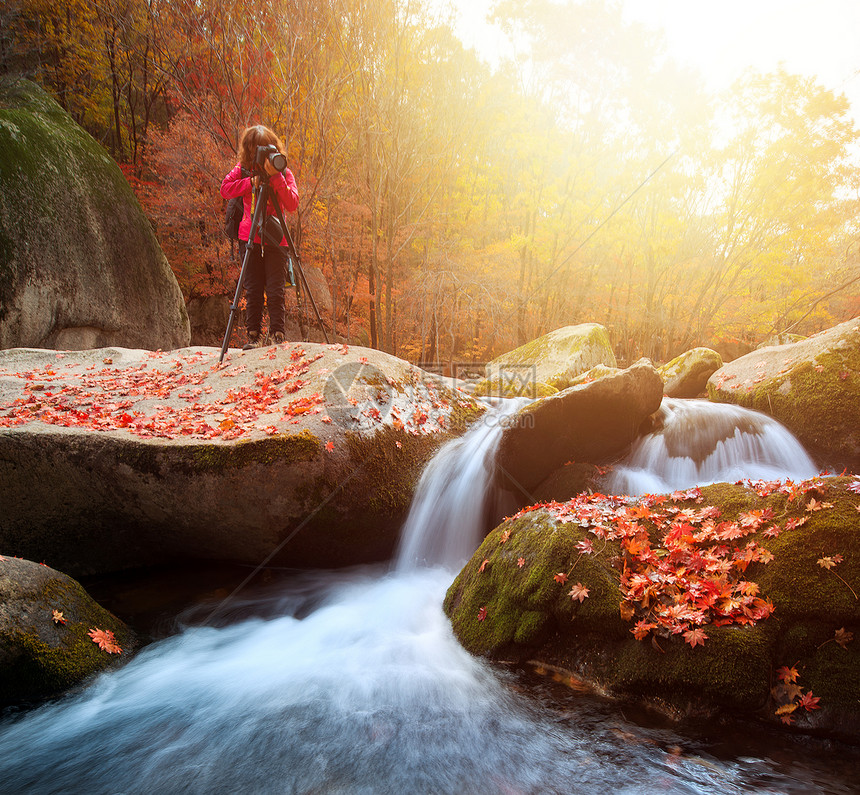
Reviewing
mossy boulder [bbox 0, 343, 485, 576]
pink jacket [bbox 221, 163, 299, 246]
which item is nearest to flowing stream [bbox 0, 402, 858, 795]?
mossy boulder [bbox 0, 343, 485, 576]

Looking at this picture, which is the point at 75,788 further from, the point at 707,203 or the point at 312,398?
the point at 707,203

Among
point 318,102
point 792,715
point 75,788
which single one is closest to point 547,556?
point 792,715

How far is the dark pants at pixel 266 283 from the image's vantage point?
6273 mm

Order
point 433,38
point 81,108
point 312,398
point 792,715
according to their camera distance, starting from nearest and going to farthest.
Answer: point 792,715
point 312,398
point 433,38
point 81,108

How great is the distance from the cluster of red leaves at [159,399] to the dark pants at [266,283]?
76 centimetres

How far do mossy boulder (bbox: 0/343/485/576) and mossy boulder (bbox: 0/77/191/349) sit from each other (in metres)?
3.28

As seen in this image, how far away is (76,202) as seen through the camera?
8.98 metres

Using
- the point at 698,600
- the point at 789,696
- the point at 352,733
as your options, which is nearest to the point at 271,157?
the point at 352,733

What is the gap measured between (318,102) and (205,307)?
756 centimetres

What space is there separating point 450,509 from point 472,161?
1473 cm

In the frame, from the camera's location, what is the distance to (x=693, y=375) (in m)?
9.64

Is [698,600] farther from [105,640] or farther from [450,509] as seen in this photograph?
[105,640]

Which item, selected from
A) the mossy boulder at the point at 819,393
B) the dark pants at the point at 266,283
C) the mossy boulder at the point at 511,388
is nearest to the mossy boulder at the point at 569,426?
the mossy boulder at the point at 819,393

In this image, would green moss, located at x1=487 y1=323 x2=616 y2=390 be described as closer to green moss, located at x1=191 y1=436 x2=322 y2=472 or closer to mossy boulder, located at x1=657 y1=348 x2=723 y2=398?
mossy boulder, located at x1=657 y1=348 x2=723 y2=398
